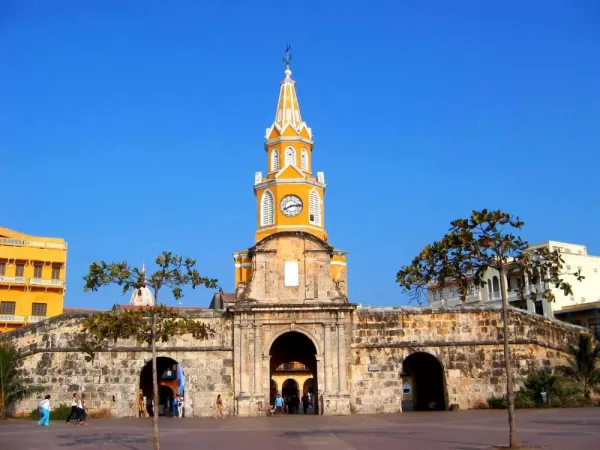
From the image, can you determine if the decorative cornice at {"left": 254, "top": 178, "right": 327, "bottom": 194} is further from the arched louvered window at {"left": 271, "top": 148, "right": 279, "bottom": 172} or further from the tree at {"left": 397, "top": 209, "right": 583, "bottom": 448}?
the tree at {"left": 397, "top": 209, "right": 583, "bottom": 448}

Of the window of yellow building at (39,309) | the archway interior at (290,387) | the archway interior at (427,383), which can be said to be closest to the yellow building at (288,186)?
the archway interior at (427,383)

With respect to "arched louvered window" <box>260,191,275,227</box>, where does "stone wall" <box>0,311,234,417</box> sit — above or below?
below

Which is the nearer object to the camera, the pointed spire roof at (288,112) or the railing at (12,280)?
the pointed spire roof at (288,112)

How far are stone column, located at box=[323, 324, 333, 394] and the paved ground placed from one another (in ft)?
11.6

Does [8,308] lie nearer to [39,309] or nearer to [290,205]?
[39,309]

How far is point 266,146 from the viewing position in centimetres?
5153

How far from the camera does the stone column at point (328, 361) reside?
117ft

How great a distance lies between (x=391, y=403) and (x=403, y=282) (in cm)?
1673

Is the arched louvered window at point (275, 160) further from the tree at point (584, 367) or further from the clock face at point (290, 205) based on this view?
the tree at point (584, 367)

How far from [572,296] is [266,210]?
2934 cm

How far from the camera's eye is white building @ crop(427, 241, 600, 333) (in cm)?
5619

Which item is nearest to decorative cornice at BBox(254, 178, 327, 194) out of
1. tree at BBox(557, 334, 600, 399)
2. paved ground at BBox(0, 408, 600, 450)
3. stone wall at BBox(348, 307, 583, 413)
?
stone wall at BBox(348, 307, 583, 413)

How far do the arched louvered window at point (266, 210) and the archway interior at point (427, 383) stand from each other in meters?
14.1

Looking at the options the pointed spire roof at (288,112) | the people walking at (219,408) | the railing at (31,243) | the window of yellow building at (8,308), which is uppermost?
the pointed spire roof at (288,112)
